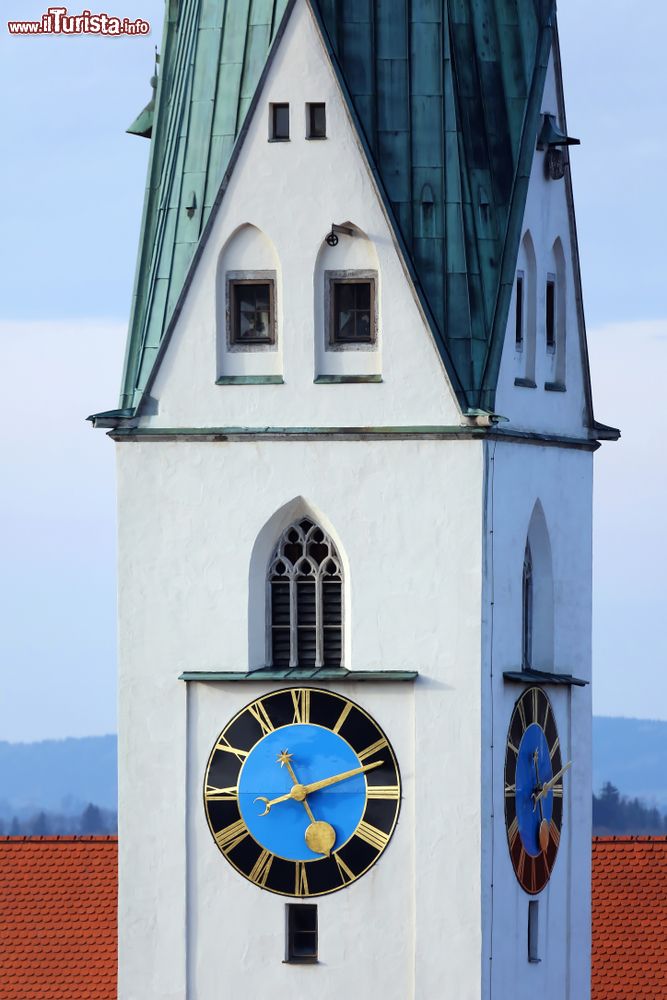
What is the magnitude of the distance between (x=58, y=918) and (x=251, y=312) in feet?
34.2

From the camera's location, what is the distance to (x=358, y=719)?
1383 inches

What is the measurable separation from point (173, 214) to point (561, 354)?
19.5ft

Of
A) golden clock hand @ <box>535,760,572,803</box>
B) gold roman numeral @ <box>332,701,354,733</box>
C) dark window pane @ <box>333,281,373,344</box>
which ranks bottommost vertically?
golden clock hand @ <box>535,760,572,803</box>

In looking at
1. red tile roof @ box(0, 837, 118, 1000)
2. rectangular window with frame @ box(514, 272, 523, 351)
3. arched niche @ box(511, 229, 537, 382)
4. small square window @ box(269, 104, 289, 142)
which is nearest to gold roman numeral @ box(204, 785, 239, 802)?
red tile roof @ box(0, 837, 118, 1000)

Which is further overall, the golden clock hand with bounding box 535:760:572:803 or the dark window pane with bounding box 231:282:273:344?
the golden clock hand with bounding box 535:760:572:803

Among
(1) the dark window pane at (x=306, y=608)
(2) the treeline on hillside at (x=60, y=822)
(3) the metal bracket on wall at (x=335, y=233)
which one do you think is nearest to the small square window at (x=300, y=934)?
(1) the dark window pane at (x=306, y=608)

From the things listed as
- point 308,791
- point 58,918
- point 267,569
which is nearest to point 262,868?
point 308,791

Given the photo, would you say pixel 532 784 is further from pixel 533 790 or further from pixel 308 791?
pixel 308 791

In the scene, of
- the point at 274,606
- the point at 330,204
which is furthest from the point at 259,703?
the point at 330,204

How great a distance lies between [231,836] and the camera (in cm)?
3541

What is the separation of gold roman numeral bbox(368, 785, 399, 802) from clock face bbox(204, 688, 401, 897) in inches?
0.5

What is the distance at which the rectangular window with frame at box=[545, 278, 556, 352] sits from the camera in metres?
38.1

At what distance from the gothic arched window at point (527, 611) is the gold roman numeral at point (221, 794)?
4.45m

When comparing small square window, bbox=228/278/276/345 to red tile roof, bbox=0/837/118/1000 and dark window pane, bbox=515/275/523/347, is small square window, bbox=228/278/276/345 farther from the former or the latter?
red tile roof, bbox=0/837/118/1000
